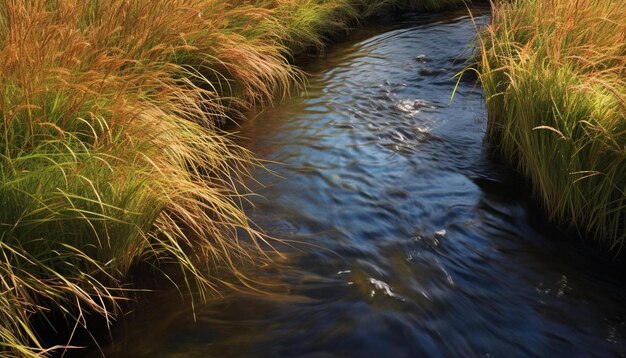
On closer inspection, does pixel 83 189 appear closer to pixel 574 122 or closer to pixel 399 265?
pixel 399 265

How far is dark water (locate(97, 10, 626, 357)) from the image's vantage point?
92.4 inches

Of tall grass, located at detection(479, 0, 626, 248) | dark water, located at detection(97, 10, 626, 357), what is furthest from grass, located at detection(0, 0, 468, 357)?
tall grass, located at detection(479, 0, 626, 248)

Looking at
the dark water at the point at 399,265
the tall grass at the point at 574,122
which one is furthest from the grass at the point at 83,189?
the tall grass at the point at 574,122

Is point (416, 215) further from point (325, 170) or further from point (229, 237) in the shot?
point (229, 237)

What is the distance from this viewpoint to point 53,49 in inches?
111

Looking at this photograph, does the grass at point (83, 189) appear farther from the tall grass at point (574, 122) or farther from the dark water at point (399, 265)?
the tall grass at point (574, 122)

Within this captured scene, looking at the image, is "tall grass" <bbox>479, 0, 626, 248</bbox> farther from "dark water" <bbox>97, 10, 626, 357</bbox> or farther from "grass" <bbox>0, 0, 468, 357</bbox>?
"grass" <bbox>0, 0, 468, 357</bbox>

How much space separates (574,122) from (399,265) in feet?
4.53

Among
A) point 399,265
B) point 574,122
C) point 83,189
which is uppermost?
point 83,189

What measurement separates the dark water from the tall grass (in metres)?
0.17

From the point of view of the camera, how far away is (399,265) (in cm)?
287

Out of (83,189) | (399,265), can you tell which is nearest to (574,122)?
(399,265)

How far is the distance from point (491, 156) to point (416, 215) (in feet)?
3.80

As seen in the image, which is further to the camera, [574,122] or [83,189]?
[574,122]
